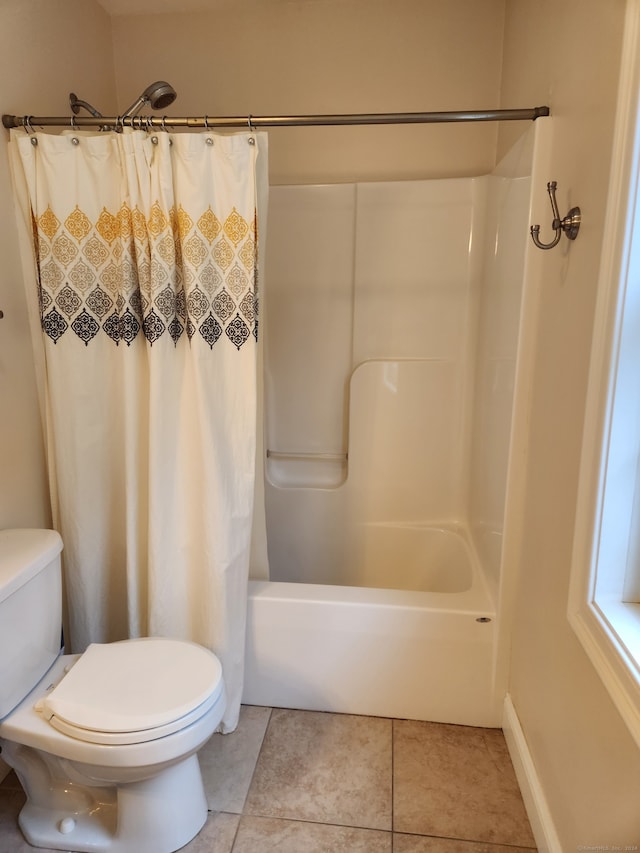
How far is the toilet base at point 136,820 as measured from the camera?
4.51ft

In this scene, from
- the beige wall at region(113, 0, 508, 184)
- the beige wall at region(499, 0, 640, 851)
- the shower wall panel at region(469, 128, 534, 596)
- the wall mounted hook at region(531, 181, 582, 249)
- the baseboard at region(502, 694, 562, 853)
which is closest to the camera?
the beige wall at region(499, 0, 640, 851)

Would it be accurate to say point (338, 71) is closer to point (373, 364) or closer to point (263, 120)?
point (263, 120)

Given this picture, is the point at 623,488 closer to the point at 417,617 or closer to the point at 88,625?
the point at 417,617

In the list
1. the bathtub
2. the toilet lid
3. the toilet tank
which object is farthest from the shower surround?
the toilet tank

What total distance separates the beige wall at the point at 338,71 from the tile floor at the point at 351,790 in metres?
2.07

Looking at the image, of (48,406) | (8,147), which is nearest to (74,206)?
(8,147)

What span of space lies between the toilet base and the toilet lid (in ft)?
0.58

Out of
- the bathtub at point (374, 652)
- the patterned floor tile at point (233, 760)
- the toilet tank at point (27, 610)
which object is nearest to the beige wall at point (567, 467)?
the bathtub at point (374, 652)

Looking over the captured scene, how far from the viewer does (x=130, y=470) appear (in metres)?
1.67

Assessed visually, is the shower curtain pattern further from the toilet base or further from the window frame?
the toilet base

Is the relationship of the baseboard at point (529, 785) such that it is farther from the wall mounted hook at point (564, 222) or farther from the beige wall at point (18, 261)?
the beige wall at point (18, 261)

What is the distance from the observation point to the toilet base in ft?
4.51

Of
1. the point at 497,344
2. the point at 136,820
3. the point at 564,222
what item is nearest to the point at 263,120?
the point at 564,222

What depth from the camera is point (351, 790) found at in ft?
5.15
